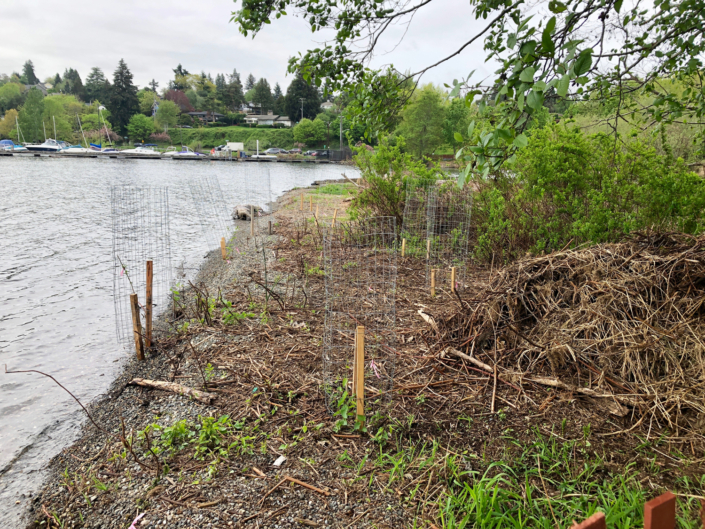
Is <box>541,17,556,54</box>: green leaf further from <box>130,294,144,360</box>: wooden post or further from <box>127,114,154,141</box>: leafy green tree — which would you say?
<box>127,114,154,141</box>: leafy green tree

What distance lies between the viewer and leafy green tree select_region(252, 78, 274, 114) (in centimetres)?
10988

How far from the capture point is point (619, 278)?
12.9 ft

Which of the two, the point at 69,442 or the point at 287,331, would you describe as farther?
the point at 287,331

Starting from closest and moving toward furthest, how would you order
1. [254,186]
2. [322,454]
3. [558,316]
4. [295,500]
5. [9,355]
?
1. [295,500]
2. [322,454]
3. [558,316]
4. [9,355]
5. [254,186]

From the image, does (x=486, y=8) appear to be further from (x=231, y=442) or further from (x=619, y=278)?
(x=231, y=442)

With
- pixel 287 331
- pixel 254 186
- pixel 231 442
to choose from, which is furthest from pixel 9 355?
pixel 254 186

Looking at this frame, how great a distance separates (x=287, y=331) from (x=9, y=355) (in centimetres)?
441

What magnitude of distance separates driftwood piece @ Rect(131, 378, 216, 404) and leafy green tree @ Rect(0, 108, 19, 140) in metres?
90.3

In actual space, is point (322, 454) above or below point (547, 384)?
below

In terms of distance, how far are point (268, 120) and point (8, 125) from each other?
52.4m

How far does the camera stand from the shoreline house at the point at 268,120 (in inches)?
3856

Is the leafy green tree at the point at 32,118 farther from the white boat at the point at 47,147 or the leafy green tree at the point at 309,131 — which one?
the leafy green tree at the point at 309,131

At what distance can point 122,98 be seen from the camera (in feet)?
273

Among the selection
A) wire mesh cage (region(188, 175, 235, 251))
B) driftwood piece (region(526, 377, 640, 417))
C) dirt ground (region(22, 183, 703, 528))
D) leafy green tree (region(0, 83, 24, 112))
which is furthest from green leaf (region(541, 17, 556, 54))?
leafy green tree (region(0, 83, 24, 112))
